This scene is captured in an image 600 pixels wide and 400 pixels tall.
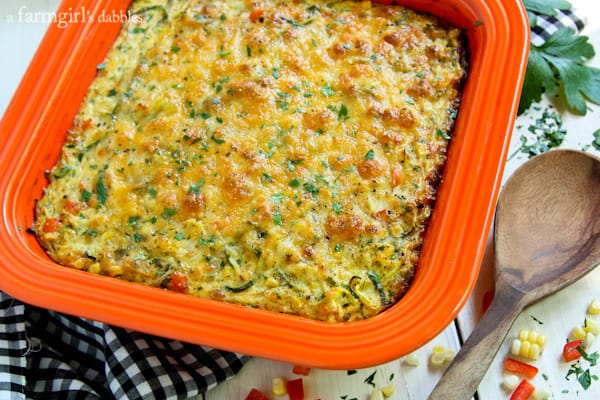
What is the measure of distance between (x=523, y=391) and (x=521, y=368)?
0.10 m

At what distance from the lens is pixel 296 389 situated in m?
2.93

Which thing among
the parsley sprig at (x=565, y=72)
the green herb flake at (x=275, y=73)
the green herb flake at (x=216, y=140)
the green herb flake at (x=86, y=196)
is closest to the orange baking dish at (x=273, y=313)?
the green herb flake at (x=86, y=196)

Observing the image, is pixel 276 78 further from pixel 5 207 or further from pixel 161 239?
pixel 5 207

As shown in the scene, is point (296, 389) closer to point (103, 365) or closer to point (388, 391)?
point (388, 391)

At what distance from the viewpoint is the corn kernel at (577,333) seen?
9.78 ft

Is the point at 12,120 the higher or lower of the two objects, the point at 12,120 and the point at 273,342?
the higher

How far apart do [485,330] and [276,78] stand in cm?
134

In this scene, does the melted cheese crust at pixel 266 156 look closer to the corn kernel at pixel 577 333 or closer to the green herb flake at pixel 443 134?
the green herb flake at pixel 443 134

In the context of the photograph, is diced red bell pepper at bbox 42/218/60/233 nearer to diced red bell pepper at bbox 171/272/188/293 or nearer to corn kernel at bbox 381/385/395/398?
diced red bell pepper at bbox 171/272/188/293

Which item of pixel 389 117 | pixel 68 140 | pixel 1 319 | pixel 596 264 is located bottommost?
pixel 1 319

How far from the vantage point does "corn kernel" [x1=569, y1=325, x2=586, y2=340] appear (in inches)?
117

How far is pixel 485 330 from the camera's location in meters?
2.79

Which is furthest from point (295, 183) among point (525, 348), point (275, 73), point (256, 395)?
point (525, 348)

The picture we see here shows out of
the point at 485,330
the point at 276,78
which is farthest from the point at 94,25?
the point at 485,330
